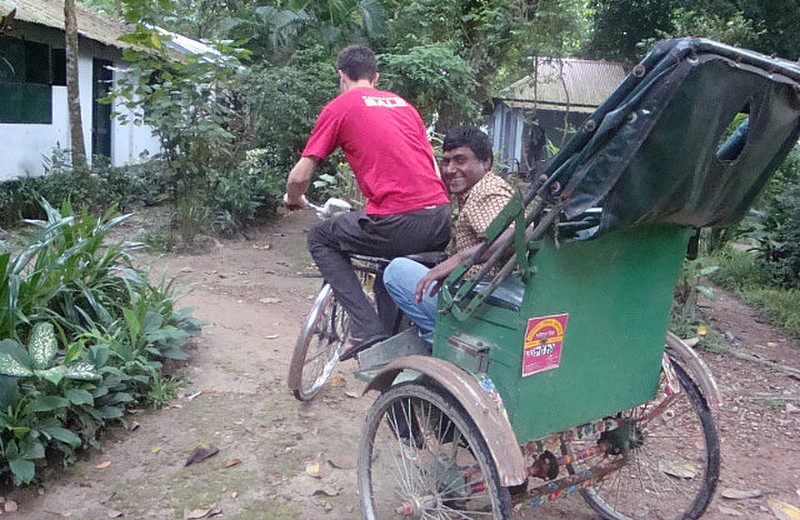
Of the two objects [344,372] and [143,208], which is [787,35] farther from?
[344,372]

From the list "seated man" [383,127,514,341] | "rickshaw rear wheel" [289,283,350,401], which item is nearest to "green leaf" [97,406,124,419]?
"rickshaw rear wheel" [289,283,350,401]

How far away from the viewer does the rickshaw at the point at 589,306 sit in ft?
6.74

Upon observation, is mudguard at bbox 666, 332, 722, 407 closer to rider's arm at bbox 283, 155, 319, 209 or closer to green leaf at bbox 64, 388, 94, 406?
rider's arm at bbox 283, 155, 319, 209

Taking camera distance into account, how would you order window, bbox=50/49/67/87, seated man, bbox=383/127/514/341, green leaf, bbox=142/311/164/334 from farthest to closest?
1. window, bbox=50/49/67/87
2. green leaf, bbox=142/311/164/334
3. seated man, bbox=383/127/514/341

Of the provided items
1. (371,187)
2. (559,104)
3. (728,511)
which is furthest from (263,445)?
(559,104)

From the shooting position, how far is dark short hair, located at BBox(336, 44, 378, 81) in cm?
359

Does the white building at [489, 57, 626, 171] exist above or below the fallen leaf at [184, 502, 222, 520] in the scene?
above

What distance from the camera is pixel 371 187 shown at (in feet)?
11.4

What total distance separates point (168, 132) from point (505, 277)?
6.85 metres

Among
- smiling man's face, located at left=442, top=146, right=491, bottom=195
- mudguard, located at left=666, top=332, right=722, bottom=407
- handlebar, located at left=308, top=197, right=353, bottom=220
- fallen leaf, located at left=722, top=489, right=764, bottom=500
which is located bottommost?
fallen leaf, located at left=722, top=489, right=764, bottom=500

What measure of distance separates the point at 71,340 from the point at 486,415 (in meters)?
2.68

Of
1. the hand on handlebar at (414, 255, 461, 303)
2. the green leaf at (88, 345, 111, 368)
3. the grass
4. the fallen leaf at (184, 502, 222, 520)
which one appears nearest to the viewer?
the hand on handlebar at (414, 255, 461, 303)

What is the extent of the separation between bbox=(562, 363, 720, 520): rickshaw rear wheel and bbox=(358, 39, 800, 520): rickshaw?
13 mm

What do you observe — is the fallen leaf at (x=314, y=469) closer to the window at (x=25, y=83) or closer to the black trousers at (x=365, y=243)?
the black trousers at (x=365, y=243)
